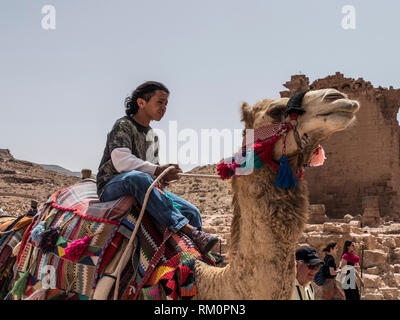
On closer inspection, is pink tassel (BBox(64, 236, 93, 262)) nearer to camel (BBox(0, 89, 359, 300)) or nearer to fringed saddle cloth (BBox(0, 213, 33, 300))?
camel (BBox(0, 89, 359, 300))

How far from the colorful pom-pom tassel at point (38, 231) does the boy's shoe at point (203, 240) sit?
1.22 m

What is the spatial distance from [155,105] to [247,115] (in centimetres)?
93

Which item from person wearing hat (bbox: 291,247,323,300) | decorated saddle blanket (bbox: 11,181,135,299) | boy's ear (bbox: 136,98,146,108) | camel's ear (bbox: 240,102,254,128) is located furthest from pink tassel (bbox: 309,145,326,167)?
person wearing hat (bbox: 291,247,323,300)

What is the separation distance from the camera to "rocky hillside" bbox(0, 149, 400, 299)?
10250 mm

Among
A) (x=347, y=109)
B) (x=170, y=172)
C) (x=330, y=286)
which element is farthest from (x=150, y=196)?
(x=330, y=286)

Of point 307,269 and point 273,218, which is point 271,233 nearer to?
point 273,218

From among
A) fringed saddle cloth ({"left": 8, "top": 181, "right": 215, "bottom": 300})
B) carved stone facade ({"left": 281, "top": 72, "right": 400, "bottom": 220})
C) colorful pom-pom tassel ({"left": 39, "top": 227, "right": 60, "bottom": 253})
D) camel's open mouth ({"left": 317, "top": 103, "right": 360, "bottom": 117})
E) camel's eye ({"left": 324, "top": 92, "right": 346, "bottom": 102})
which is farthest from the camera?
carved stone facade ({"left": 281, "top": 72, "right": 400, "bottom": 220})

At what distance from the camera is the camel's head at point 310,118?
2539mm

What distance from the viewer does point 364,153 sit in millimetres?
23062

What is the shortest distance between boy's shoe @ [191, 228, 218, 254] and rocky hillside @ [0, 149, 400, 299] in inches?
15.9
